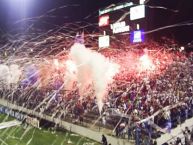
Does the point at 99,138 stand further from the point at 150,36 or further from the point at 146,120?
the point at 150,36

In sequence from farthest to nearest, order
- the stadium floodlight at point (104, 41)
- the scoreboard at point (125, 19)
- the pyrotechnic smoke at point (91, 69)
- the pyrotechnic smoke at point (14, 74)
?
the stadium floodlight at point (104, 41), the scoreboard at point (125, 19), the pyrotechnic smoke at point (14, 74), the pyrotechnic smoke at point (91, 69)

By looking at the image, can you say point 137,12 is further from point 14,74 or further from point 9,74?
point 9,74

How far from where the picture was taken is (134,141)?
15.2m

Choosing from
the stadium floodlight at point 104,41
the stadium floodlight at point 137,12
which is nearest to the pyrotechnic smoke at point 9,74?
the stadium floodlight at point 104,41

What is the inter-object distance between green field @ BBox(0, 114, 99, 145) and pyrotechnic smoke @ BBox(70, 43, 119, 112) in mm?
3063

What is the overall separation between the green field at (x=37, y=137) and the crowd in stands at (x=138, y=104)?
1.05 metres

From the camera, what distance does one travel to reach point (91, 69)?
22.2 m

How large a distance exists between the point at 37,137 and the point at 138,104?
317 inches

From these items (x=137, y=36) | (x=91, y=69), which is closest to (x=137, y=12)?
(x=137, y=36)

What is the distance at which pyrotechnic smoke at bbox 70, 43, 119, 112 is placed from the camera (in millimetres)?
21109

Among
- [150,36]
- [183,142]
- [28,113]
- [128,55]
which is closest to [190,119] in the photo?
[183,142]

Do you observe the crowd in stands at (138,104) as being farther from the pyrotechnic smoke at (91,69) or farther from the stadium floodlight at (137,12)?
the stadium floodlight at (137,12)

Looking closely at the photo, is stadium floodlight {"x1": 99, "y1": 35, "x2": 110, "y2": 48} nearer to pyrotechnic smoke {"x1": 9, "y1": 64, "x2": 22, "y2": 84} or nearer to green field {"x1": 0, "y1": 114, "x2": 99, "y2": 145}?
pyrotechnic smoke {"x1": 9, "y1": 64, "x2": 22, "y2": 84}

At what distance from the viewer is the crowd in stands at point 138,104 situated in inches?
583
